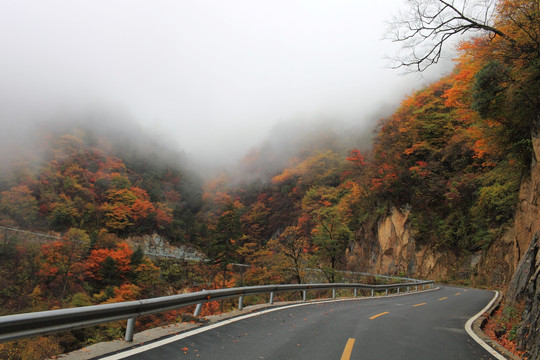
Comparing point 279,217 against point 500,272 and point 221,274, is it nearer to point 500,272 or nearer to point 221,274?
point 221,274

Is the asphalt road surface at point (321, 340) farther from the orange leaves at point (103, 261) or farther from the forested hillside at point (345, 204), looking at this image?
the orange leaves at point (103, 261)

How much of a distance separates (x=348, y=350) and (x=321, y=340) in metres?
0.73

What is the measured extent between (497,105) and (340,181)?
42.3 meters

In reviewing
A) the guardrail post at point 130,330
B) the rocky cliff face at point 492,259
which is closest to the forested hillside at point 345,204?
the rocky cliff face at point 492,259

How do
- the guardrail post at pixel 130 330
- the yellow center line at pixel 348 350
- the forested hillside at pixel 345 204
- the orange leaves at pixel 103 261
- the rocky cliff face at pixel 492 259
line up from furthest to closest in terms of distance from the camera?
the orange leaves at pixel 103 261
the forested hillside at pixel 345 204
the rocky cliff face at pixel 492 259
the yellow center line at pixel 348 350
the guardrail post at pixel 130 330

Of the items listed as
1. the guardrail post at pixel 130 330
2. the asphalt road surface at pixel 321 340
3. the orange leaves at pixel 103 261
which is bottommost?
the orange leaves at pixel 103 261

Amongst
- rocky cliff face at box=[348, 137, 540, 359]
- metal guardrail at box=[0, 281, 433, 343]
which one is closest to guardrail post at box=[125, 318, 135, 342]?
metal guardrail at box=[0, 281, 433, 343]

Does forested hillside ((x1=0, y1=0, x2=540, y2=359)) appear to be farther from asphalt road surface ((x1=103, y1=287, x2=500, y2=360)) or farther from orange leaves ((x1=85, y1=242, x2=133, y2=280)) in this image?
asphalt road surface ((x1=103, y1=287, x2=500, y2=360))

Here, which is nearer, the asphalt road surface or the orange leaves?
the asphalt road surface

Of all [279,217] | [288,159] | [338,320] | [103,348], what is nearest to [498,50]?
[338,320]

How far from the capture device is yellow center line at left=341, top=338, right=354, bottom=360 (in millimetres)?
5105

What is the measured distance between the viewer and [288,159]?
265ft

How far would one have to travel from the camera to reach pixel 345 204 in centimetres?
4297

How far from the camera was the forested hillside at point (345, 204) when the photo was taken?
11.8m
